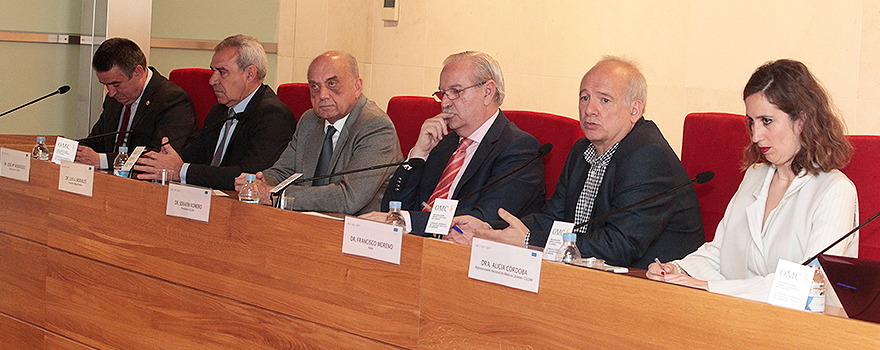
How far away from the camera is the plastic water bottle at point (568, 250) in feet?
5.36

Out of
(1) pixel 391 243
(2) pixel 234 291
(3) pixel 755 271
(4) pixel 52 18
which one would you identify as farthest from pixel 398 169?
(4) pixel 52 18

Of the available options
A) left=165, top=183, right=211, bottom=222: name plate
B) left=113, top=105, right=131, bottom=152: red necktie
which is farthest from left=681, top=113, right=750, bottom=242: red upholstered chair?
left=113, top=105, right=131, bottom=152: red necktie

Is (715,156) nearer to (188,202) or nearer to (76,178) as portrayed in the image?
(188,202)

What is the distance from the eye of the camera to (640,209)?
2.15 metres

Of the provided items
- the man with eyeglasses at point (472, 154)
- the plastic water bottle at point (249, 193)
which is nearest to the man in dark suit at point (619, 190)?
the man with eyeglasses at point (472, 154)

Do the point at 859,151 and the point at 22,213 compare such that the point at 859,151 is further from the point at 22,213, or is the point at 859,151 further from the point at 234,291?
the point at 22,213

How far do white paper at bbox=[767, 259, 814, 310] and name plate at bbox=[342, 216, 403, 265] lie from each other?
0.81 m

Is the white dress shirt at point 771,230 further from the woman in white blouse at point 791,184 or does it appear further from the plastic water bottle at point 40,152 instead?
the plastic water bottle at point 40,152

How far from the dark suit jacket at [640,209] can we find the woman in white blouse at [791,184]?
156mm

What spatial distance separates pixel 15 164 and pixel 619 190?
2047 millimetres

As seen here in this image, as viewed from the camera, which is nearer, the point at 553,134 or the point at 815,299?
the point at 815,299

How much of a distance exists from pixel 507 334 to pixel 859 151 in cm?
122

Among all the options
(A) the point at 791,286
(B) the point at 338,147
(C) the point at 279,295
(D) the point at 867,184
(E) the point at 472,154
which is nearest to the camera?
(A) the point at 791,286

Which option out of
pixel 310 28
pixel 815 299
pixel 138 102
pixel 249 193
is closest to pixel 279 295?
pixel 249 193
